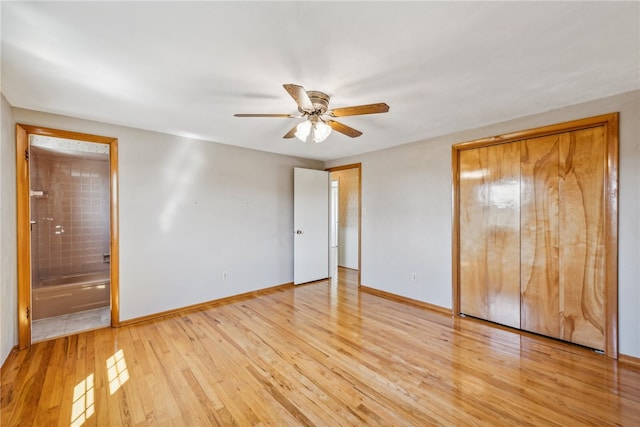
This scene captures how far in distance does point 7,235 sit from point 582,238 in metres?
5.28

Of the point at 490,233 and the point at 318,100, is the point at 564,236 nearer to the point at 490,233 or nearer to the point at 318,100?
the point at 490,233

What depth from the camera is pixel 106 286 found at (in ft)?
12.3

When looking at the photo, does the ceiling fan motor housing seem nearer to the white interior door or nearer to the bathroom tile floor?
the white interior door

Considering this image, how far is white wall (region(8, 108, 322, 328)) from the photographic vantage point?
3.09 m

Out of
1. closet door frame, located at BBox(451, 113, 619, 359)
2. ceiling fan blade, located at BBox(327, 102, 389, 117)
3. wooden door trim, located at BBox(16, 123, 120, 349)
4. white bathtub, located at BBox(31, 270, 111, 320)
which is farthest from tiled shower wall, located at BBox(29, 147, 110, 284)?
closet door frame, located at BBox(451, 113, 619, 359)

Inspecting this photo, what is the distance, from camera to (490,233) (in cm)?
313

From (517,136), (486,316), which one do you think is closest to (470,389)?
(486,316)

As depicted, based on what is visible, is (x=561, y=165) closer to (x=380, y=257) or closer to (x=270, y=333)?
(x=380, y=257)

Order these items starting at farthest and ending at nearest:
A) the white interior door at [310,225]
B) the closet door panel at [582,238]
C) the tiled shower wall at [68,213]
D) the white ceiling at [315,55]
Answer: the white interior door at [310,225] → the tiled shower wall at [68,213] → the closet door panel at [582,238] → the white ceiling at [315,55]

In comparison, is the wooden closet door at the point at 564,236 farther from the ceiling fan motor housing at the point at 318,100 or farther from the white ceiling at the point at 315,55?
the ceiling fan motor housing at the point at 318,100

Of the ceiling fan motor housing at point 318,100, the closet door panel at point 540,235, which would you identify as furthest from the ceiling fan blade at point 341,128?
the closet door panel at point 540,235

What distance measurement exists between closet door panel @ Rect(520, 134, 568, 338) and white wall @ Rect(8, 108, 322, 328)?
3.31 m

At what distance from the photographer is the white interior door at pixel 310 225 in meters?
4.68

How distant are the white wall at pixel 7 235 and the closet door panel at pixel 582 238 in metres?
5.06
